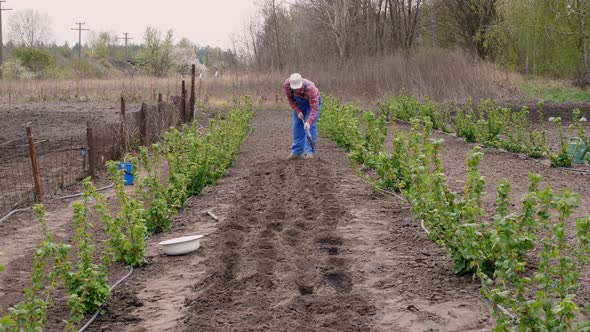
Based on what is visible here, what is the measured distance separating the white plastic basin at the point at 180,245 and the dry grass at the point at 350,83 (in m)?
17.6

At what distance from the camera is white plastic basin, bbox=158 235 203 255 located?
20.5 feet

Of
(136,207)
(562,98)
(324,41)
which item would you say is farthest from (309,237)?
(324,41)

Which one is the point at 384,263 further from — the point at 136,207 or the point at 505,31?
the point at 505,31

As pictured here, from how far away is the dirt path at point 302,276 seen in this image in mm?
4492

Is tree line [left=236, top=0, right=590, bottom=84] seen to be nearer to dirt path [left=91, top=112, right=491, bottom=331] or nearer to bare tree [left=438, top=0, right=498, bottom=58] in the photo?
bare tree [left=438, top=0, right=498, bottom=58]

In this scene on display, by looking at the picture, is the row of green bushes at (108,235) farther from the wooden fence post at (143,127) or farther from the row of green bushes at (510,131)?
the row of green bushes at (510,131)

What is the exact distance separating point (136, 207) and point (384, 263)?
235 centimetres

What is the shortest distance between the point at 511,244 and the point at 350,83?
24.5 meters

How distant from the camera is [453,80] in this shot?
2381 cm

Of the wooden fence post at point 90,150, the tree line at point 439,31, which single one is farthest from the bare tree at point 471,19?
the wooden fence post at point 90,150

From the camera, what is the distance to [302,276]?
5.37 meters

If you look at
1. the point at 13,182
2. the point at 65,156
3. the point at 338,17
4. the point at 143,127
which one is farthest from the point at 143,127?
the point at 338,17

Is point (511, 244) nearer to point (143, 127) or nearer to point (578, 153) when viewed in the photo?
point (578, 153)

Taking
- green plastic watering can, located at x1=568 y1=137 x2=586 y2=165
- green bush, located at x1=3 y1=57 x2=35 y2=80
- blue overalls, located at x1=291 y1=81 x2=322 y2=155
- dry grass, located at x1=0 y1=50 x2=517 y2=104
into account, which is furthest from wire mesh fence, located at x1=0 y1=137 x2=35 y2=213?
green bush, located at x1=3 y1=57 x2=35 y2=80
